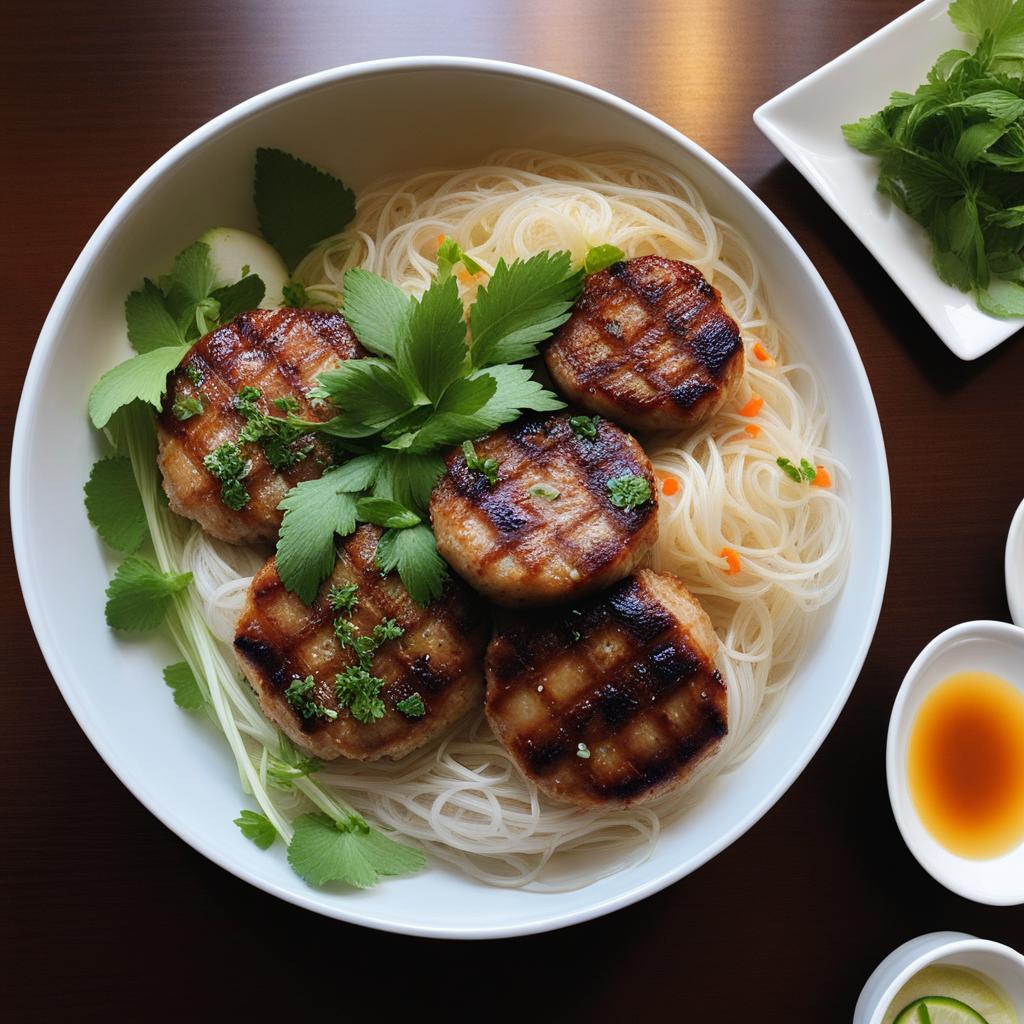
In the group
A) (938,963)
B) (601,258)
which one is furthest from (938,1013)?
(601,258)

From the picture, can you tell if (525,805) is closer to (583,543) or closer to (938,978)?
(583,543)

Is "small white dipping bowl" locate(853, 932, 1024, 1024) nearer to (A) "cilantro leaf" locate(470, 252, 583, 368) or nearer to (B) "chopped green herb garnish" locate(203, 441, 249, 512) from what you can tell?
(A) "cilantro leaf" locate(470, 252, 583, 368)

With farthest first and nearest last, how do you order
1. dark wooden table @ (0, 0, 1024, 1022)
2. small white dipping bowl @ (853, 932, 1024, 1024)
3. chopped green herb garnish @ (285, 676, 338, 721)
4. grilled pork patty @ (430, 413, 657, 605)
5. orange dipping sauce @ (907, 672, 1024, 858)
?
orange dipping sauce @ (907, 672, 1024, 858) → dark wooden table @ (0, 0, 1024, 1022) → small white dipping bowl @ (853, 932, 1024, 1024) → chopped green herb garnish @ (285, 676, 338, 721) → grilled pork patty @ (430, 413, 657, 605)

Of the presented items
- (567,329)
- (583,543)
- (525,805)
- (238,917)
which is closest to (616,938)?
(525,805)

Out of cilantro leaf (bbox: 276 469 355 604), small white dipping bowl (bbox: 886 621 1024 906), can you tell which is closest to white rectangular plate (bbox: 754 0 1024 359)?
small white dipping bowl (bbox: 886 621 1024 906)

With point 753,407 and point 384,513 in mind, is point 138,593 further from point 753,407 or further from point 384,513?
point 753,407
